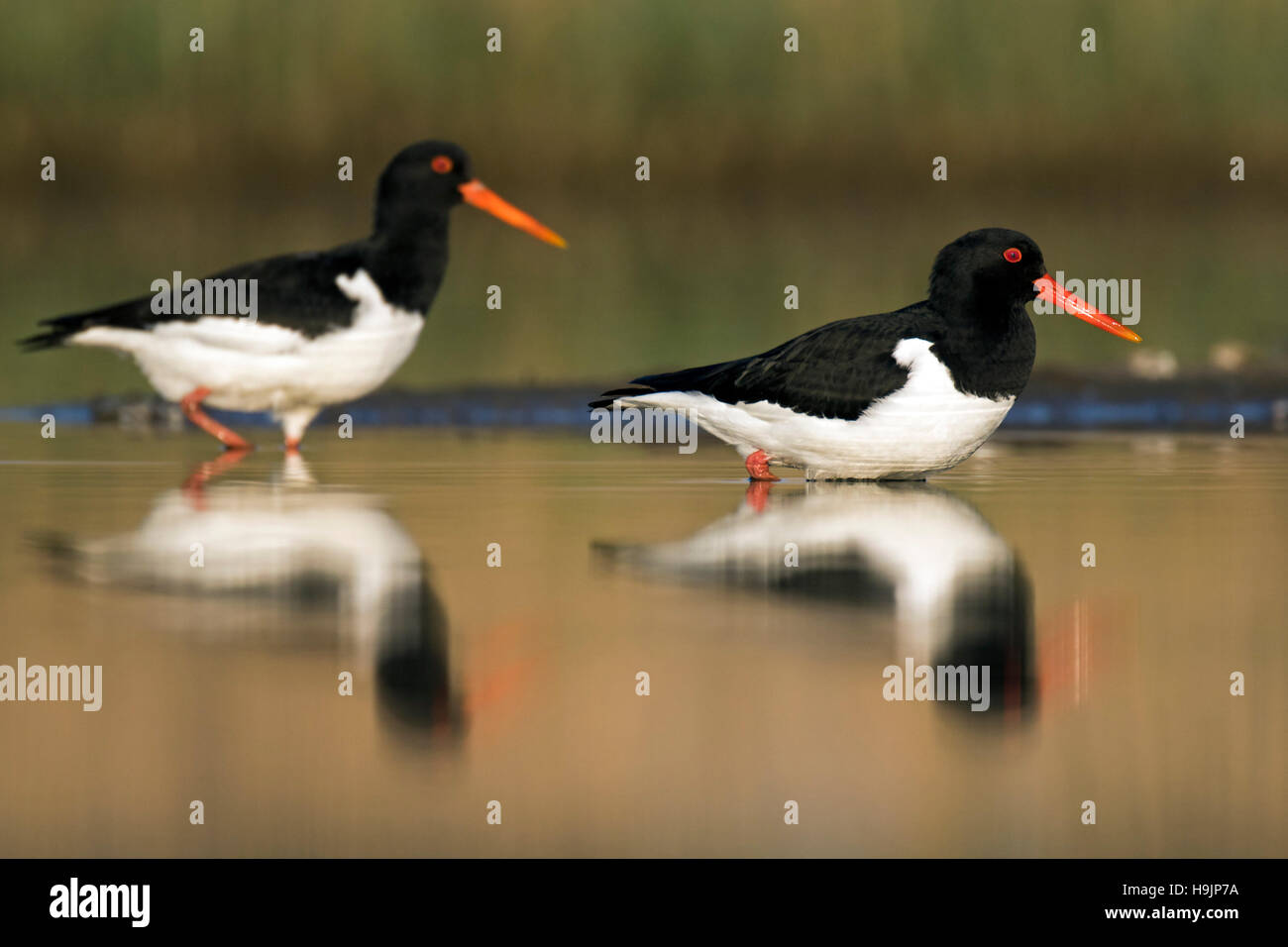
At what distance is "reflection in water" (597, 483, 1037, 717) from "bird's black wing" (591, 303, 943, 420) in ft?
1.47

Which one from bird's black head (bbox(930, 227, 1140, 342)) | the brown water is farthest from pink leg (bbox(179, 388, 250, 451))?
bird's black head (bbox(930, 227, 1140, 342))

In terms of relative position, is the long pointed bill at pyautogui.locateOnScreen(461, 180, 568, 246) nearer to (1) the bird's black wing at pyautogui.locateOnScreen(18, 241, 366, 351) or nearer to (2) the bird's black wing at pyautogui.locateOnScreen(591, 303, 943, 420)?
(1) the bird's black wing at pyautogui.locateOnScreen(18, 241, 366, 351)

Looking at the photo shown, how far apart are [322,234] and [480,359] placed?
41.5 feet

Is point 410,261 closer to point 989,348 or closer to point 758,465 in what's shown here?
point 758,465

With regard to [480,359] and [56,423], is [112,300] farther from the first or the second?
[56,423]

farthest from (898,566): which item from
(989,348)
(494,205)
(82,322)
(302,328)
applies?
(82,322)

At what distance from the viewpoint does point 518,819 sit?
14.5 feet

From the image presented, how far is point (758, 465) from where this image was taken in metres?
9.32

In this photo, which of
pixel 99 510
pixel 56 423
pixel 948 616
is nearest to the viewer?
pixel 948 616

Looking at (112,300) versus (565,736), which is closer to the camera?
(565,736)

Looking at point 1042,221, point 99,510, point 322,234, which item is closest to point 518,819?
point 99,510

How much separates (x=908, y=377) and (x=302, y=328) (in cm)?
348

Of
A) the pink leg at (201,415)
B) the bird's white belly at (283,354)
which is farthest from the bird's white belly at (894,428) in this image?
the pink leg at (201,415)

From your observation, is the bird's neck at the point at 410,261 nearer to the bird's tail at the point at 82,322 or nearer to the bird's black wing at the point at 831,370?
the bird's tail at the point at 82,322
